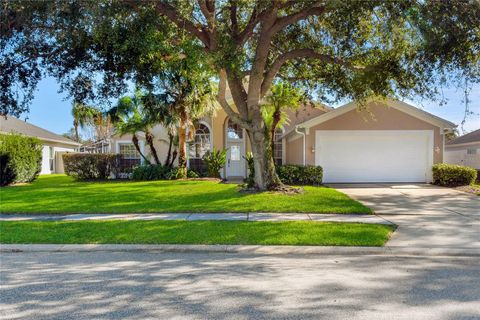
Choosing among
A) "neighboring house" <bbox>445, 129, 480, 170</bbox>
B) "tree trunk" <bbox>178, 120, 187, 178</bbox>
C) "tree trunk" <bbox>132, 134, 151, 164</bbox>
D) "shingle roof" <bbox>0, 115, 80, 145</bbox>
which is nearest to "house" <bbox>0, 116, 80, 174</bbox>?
"shingle roof" <bbox>0, 115, 80, 145</bbox>

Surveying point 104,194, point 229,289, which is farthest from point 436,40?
point 104,194

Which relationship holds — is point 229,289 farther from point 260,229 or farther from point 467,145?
point 467,145

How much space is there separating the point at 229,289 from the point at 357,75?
10855 mm

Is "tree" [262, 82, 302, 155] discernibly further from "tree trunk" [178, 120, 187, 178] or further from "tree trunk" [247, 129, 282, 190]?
"tree trunk" [178, 120, 187, 178]

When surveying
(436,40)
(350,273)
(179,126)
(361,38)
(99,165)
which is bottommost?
(350,273)

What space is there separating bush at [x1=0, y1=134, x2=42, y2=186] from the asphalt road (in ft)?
43.3

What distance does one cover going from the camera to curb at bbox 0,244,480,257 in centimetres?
631

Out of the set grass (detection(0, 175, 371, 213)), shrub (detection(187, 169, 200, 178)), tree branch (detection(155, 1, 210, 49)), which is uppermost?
tree branch (detection(155, 1, 210, 49))

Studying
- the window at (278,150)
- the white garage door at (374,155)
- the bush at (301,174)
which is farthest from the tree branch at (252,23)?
the window at (278,150)

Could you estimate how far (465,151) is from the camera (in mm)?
A: 27750

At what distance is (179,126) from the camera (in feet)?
62.7

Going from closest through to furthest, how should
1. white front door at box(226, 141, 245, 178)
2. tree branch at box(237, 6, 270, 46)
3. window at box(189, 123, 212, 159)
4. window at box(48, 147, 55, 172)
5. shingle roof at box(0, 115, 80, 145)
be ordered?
tree branch at box(237, 6, 270, 46) → white front door at box(226, 141, 245, 178) → window at box(189, 123, 212, 159) → shingle roof at box(0, 115, 80, 145) → window at box(48, 147, 55, 172)

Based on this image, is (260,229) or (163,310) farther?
(260,229)

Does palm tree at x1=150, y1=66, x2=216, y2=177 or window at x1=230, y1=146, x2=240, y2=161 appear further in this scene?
window at x1=230, y1=146, x2=240, y2=161
